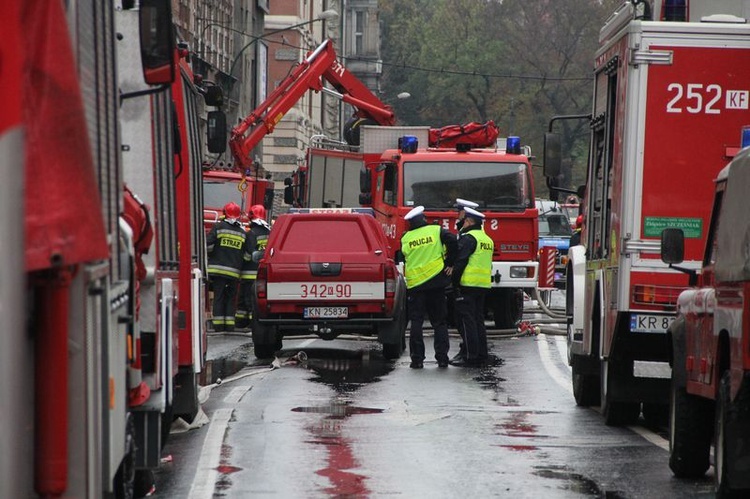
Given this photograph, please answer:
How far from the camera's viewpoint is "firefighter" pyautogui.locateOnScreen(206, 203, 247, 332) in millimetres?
24188

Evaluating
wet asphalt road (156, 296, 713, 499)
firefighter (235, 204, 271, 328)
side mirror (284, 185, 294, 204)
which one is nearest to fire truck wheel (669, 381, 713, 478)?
wet asphalt road (156, 296, 713, 499)

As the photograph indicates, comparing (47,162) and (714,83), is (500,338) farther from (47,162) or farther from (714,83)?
(47,162)

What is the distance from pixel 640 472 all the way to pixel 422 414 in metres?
3.56

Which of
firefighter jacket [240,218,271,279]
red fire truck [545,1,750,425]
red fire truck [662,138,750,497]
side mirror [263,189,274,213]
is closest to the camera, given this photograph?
red fire truck [662,138,750,497]

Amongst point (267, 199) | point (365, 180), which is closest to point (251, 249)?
point (365, 180)

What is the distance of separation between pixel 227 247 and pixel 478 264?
5.77 meters

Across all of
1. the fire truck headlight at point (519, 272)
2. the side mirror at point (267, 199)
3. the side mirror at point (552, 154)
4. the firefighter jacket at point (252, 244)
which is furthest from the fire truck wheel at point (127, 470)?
the side mirror at point (267, 199)

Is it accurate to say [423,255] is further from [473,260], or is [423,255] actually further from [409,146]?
[409,146]

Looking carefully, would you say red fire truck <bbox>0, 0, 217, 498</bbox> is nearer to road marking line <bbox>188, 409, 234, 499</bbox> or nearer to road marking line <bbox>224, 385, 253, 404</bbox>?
→ road marking line <bbox>188, 409, 234, 499</bbox>

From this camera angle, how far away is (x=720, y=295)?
9141 mm

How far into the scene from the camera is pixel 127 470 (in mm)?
7836

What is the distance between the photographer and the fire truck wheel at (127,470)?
7.50 meters

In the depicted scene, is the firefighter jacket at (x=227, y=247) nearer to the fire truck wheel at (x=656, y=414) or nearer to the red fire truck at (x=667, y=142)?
the fire truck wheel at (x=656, y=414)

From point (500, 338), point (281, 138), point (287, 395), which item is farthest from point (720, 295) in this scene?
point (281, 138)
